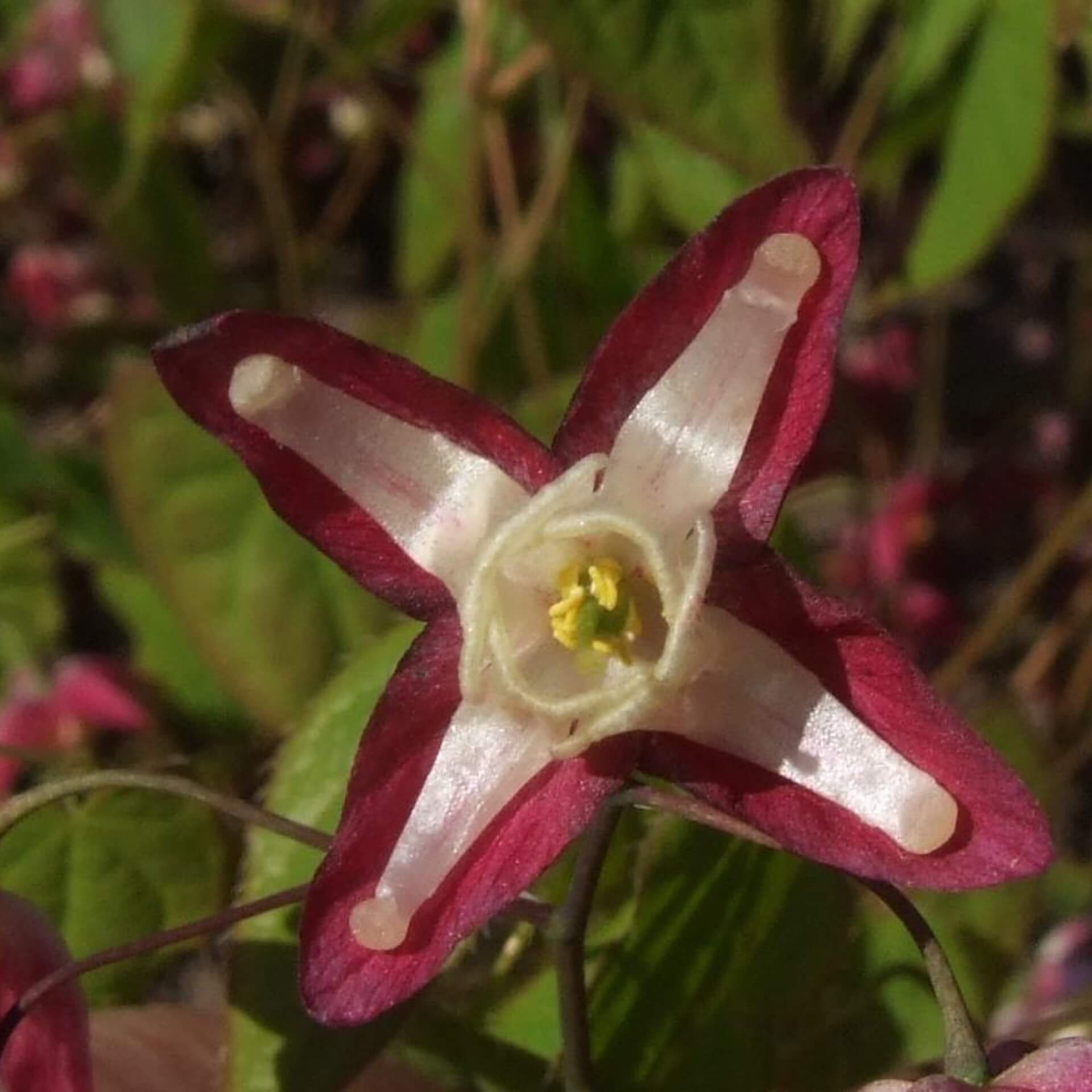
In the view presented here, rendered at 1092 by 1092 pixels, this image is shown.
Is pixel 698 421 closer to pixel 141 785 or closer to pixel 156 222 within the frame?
pixel 141 785

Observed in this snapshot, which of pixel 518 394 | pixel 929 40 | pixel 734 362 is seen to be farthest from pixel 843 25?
pixel 734 362

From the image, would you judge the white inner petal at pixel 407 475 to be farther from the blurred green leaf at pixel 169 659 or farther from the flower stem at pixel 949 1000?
the blurred green leaf at pixel 169 659

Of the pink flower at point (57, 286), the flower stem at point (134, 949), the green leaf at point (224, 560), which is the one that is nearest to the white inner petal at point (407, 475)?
the flower stem at point (134, 949)

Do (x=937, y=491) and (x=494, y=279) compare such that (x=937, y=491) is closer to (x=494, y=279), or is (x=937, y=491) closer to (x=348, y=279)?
(x=494, y=279)

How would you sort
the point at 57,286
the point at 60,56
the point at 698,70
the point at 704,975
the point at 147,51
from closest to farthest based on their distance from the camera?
the point at 704,975 < the point at 698,70 < the point at 147,51 < the point at 60,56 < the point at 57,286

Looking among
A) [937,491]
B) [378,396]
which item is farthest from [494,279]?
[378,396]

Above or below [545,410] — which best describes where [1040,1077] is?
above
